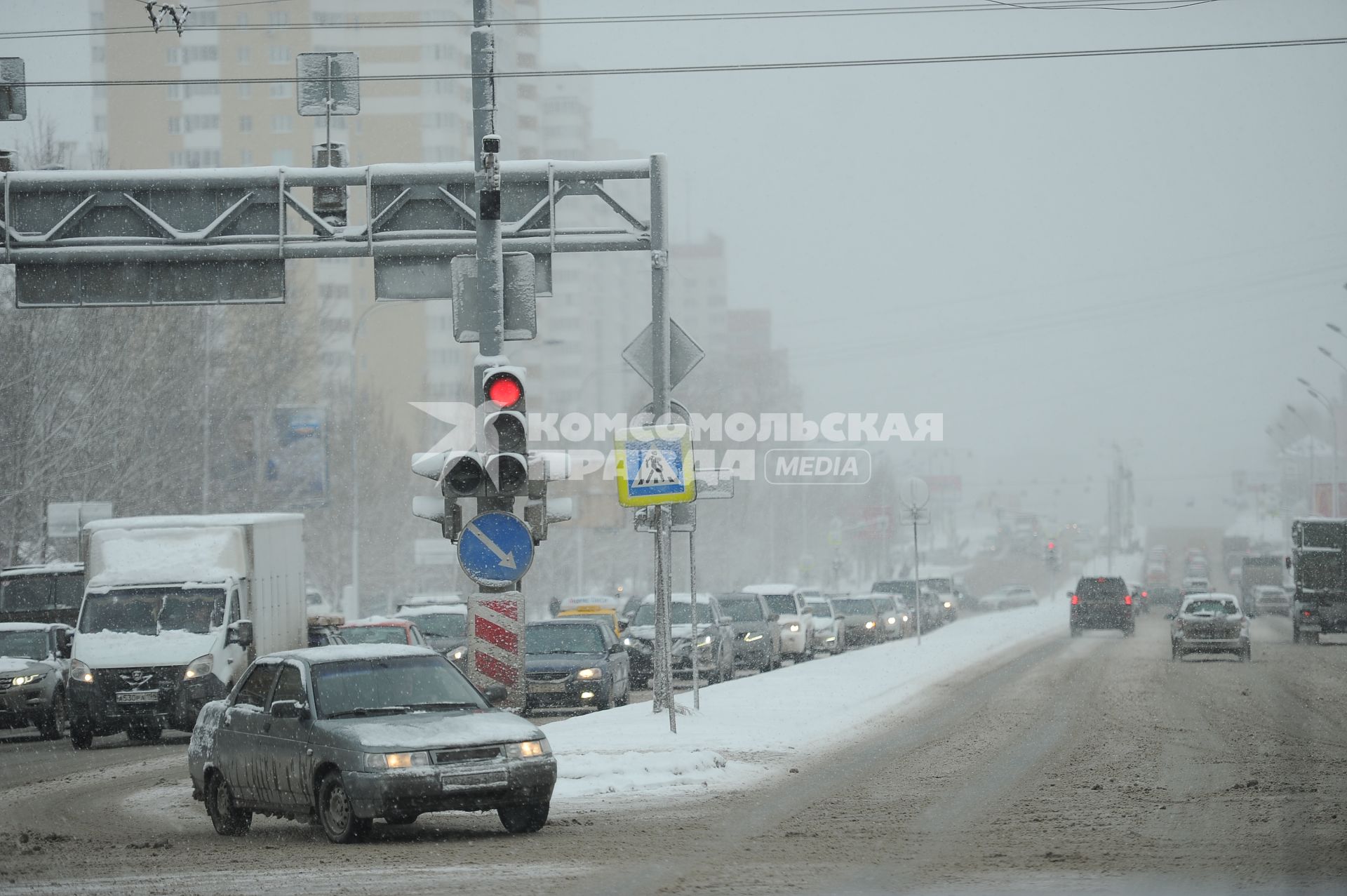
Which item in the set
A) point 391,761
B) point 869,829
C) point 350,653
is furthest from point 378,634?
point 869,829

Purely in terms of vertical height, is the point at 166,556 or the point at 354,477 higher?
the point at 354,477

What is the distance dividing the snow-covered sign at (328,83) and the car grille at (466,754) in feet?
34.5

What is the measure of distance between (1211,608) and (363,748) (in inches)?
1184

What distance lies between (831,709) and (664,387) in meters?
6.54

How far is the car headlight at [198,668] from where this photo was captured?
919 inches

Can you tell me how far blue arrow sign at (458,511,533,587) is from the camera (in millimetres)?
13984

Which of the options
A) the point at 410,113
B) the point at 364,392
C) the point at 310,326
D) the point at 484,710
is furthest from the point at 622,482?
the point at 410,113

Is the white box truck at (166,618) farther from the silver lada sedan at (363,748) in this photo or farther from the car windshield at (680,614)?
the silver lada sedan at (363,748)

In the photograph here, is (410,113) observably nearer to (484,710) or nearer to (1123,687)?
(1123,687)

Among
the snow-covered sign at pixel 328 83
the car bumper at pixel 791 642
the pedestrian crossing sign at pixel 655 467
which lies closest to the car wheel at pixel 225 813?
the pedestrian crossing sign at pixel 655 467

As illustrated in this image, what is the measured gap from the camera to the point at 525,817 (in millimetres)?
12445

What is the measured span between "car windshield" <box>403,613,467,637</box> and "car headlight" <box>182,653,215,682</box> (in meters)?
9.31

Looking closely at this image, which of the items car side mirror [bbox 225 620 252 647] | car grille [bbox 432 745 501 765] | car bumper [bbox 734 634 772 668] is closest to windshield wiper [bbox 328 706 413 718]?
car grille [bbox 432 745 501 765]

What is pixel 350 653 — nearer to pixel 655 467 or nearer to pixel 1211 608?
pixel 655 467
